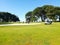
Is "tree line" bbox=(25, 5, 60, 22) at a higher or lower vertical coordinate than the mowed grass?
higher

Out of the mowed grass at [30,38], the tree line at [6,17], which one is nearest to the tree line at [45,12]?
the tree line at [6,17]

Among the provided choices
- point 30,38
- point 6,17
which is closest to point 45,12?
point 6,17

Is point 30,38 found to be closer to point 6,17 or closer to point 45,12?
point 45,12

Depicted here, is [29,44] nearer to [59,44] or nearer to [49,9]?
[59,44]

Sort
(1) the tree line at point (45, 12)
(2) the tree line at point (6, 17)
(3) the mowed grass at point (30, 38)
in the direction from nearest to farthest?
(3) the mowed grass at point (30, 38) < (1) the tree line at point (45, 12) < (2) the tree line at point (6, 17)

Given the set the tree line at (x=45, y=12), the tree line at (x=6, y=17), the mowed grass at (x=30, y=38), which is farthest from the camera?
the tree line at (x=6, y=17)

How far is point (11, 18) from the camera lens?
150 meters

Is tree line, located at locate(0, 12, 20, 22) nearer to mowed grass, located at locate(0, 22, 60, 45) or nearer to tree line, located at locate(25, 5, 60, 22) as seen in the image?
tree line, located at locate(25, 5, 60, 22)

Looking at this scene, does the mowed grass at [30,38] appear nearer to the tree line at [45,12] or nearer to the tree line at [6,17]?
the tree line at [45,12]

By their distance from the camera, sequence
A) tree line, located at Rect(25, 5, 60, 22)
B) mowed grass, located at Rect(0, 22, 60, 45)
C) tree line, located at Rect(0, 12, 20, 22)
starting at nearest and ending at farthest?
mowed grass, located at Rect(0, 22, 60, 45)
tree line, located at Rect(25, 5, 60, 22)
tree line, located at Rect(0, 12, 20, 22)

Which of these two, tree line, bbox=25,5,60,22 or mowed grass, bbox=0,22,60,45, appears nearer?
mowed grass, bbox=0,22,60,45

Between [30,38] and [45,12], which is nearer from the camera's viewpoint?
[30,38]

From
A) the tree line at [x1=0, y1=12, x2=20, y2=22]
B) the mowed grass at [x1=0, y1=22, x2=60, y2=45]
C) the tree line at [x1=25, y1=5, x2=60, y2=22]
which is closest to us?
the mowed grass at [x1=0, y1=22, x2=60, y2=45]

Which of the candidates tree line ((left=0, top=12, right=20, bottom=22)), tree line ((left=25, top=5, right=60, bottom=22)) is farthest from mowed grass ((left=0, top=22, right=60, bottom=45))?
tree line ((left=0, top=12, right=20, bottom=22))
